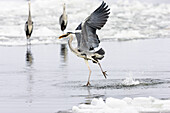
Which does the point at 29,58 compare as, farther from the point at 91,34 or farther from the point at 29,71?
the point at 91,34

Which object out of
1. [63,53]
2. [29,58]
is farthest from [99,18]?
[63,53]

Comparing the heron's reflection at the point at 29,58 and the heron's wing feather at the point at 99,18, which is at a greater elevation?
the heron's wing feather at the point at 99,18

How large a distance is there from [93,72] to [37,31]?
49.5 ft

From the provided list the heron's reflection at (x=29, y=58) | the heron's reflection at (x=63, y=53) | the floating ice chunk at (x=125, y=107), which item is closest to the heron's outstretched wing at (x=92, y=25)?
the floating ice chunk at (x=125, y=107)

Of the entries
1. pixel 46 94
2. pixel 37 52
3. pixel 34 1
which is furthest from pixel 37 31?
pixel 34 1

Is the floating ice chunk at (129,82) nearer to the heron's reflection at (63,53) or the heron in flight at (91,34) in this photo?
the heron in flight at (91,34)

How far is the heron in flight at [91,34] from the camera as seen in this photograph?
10.3 m

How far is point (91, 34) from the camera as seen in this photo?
10.5m

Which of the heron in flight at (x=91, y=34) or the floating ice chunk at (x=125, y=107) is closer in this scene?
the floating ice chunk at (x=125, y=107)

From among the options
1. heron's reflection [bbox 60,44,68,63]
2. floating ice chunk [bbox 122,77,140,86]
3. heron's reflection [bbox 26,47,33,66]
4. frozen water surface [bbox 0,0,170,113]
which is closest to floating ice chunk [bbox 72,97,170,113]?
frozen water surface [bbox 0,0,170,113]

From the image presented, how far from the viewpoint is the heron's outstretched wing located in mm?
10250

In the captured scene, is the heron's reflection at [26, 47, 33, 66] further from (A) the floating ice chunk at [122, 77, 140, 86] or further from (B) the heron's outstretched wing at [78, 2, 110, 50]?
(A) the floating ice chunk at [122, 77, 140, 86]

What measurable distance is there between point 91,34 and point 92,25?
245 mm

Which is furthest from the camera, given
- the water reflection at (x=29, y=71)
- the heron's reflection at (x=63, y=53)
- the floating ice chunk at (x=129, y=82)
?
the heron's reflection at (x=63, y=53)
